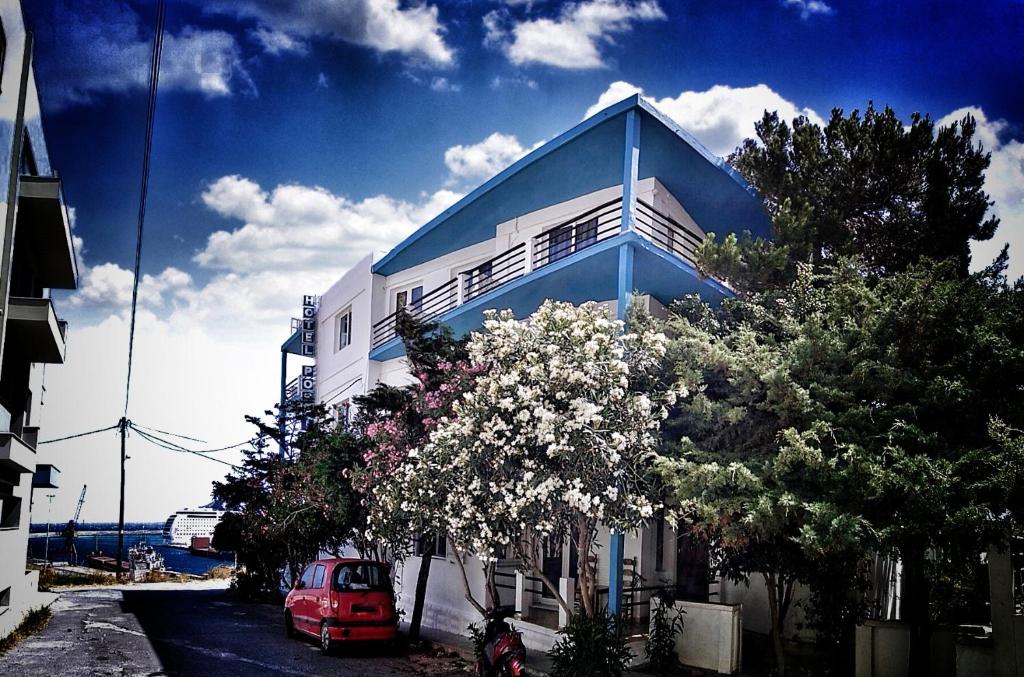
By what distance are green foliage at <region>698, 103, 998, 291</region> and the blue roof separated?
166 centimetres

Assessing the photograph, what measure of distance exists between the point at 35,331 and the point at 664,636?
11854mm

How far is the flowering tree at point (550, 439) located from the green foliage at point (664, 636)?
5.46 ft

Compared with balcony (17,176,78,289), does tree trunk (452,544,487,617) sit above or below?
below

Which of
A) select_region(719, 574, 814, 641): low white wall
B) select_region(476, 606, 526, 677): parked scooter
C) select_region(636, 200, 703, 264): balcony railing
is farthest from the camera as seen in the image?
select_region(719, 574, 814, 641): low white wall

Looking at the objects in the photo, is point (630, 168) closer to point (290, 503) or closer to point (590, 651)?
point (590, 651)

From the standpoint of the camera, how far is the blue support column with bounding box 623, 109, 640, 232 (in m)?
13.7

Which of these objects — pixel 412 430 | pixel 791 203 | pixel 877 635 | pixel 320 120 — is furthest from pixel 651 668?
pixel 320 120

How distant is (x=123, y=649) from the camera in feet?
47.1

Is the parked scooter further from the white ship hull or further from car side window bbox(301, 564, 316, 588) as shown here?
the white ship hull

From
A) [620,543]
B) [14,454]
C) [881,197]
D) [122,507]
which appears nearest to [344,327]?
[14,454]

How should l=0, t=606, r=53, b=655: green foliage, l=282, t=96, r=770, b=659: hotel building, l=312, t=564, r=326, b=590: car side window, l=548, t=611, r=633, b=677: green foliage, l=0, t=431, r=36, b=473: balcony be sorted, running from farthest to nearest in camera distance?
l=312, t=564, r=326, b=590: car side window → l=0, t=606, r=53, b=655: green foliage → l=282, t=96, r=770, b=659: hotel building → l=0, t=431, r=36, b=473: balcony → l=548, t=611, r=633, b=677: green foliage

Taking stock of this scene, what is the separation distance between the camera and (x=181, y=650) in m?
14.4

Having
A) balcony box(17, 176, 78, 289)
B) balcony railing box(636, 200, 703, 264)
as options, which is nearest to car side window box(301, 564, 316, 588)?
balcony box(17, 176, 78, 289)

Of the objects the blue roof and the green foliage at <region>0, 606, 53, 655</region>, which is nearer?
the blue roof
